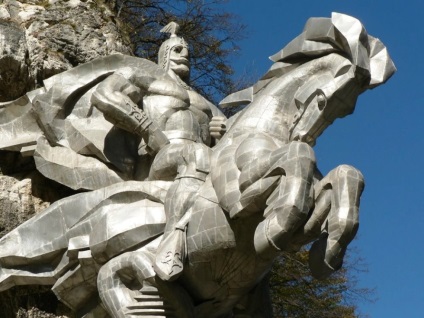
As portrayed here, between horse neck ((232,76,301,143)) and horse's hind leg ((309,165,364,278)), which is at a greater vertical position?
horse neck ((232,76,301,143))

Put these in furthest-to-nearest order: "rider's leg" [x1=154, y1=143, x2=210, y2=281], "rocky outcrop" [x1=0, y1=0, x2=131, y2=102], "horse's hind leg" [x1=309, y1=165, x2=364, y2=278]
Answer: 1. "rocky outcrop" [x1=0, y1=0, x2=131, y2=102]
2. "rider's leg" [x1=154, y1=143, x2=210, y2=281]
3. "horse's hind leg" [x1=309, y1=165, x2=364, y2=278]

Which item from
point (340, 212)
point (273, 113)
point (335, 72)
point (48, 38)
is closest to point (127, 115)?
point (273, 113)

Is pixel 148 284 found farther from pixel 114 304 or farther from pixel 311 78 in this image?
pixel 311 78

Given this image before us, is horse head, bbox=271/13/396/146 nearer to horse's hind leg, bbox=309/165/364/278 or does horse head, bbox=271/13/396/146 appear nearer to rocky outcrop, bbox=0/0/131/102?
horse's hind leg, bbox=309/165/364/278

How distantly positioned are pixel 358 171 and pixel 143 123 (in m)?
1.86

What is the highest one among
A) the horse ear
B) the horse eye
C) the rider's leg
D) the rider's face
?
the horse ear

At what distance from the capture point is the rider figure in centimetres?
814

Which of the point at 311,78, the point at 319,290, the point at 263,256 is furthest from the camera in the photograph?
the point at 319,290

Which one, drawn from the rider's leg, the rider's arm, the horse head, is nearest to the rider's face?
the rider's arm

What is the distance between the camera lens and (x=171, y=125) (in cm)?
916

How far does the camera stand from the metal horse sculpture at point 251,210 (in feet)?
25.3

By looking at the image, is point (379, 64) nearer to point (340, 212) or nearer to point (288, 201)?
point (340, 212)

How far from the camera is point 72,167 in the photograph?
9297 millimetres

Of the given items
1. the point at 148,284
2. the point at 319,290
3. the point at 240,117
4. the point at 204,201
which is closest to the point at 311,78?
the point at 240,117
